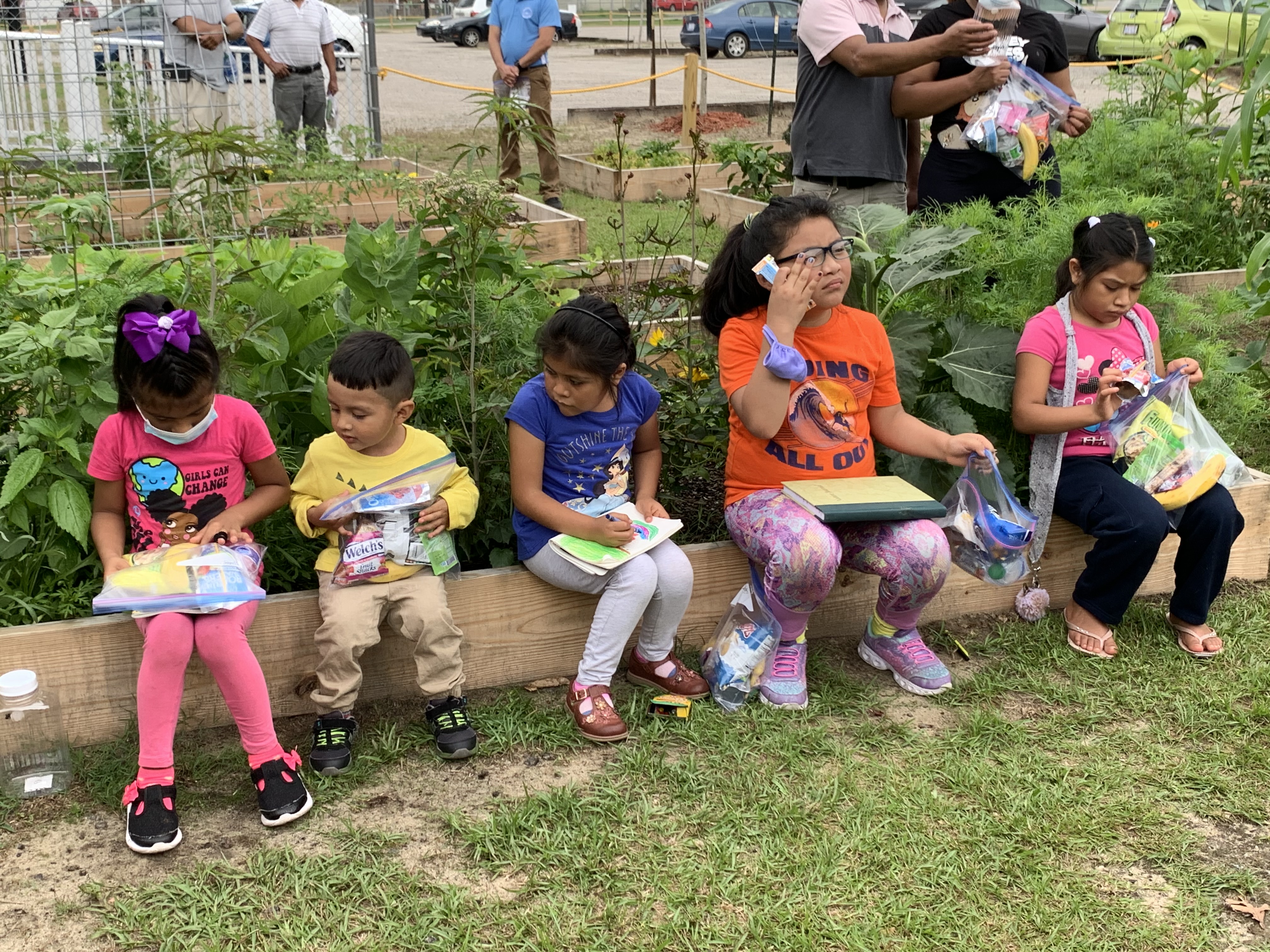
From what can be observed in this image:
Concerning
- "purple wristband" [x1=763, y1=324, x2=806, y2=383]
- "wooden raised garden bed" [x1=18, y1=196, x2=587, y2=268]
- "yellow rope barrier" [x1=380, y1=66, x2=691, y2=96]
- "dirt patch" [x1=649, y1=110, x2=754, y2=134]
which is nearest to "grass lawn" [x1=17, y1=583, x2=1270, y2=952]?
"purple wristband" [x1=763, y1=324, x2=806, y2=383]

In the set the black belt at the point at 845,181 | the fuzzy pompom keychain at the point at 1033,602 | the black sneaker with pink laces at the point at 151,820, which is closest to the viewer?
the black sneaker with pink laces at the point at 151,820

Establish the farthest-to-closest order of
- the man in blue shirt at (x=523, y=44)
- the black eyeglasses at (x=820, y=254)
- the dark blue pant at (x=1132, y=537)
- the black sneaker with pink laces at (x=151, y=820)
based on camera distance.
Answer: the man in blue shirt at (x=523, y=44)
the dark blue pant at (x=1132, y=537)
the black eyeglasses at (x=820, y=254)
the black sneaker with pink laces at (x=151, y=820)

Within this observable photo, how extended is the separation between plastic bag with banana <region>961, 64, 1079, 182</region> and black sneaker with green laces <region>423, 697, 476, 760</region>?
8.99 ft

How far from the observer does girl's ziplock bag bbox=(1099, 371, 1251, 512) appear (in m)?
3.37

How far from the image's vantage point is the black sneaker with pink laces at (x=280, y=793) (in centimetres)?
252

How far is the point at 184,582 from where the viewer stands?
2570 millimetres

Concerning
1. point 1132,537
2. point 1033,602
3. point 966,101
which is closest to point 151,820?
point 1033,602

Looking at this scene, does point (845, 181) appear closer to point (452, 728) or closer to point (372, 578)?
point (372, 578)

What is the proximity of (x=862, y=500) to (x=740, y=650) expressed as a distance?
50 centimetres

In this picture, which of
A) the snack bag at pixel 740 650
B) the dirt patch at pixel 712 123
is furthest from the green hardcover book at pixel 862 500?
the dirt patch at pixel 712 123

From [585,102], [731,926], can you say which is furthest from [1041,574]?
[585,102]

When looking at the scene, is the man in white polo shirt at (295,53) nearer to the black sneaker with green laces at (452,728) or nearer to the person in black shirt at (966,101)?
the person in black shirt at (966,101)

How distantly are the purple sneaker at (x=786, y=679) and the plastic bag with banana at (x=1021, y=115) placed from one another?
2.10 metres

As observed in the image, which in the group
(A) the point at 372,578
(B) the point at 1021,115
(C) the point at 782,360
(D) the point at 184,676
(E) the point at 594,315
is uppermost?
(B) the point at 1021,115
